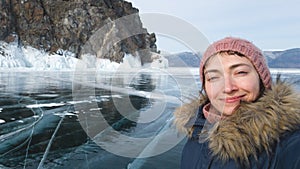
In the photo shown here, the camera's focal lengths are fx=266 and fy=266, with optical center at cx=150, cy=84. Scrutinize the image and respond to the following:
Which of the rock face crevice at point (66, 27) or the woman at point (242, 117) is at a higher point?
the rock face crevice at point (66, 27)

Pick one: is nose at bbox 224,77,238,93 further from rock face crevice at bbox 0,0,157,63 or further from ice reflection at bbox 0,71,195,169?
rock face crevice at bbox 0,0,157,63

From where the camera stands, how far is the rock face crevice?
51.1m

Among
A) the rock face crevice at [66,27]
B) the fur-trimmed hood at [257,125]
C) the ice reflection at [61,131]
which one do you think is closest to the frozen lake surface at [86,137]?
the ice reflection at [61,131]

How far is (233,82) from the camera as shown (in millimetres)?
1399

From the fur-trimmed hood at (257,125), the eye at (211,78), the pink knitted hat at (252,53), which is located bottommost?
the fur-trimmed hood at (257,125)

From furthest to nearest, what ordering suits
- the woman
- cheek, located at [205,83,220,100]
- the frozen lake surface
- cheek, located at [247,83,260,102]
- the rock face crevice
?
the rock face crevice, the frozen lake surface, cheek, located at [205,83,220,100], cheek, located at [247,83,260,102], the woman

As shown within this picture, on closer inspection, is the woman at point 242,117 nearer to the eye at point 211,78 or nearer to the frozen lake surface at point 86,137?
the eye at point 211,78

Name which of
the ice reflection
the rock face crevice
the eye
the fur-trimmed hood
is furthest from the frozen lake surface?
the rock face crevice

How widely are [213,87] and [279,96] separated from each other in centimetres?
35

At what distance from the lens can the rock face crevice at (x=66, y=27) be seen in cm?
5106

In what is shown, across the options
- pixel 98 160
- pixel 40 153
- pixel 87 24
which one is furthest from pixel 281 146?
pixel 87 24

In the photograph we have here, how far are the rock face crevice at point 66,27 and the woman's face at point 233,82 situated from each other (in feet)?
153

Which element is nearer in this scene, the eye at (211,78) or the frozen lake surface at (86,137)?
the eye at (211,78)

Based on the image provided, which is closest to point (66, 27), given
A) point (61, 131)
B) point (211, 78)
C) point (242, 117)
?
point (61, 131)
